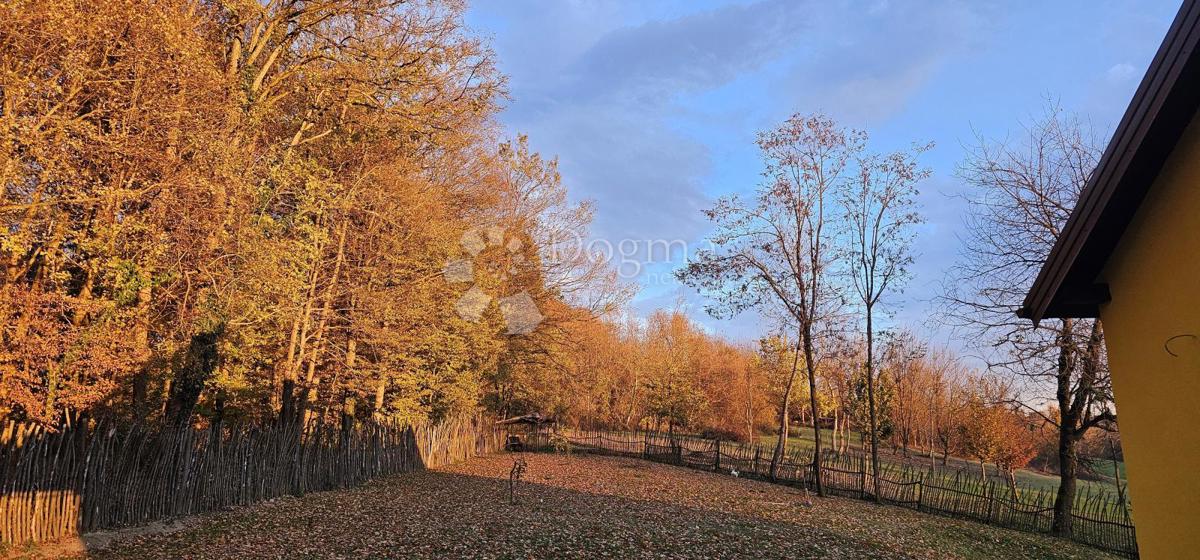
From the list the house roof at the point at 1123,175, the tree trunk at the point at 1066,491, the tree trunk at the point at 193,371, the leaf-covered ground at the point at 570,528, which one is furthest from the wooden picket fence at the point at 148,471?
the tree trunk at the point at 1066,491

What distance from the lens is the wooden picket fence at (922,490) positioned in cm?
1298

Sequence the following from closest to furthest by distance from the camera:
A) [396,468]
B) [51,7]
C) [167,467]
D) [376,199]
A: 1. [51,7]
2. [167,467]
3. [376,199]
4. [396,468]

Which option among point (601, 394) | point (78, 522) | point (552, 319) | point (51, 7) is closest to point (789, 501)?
point (552, 319)

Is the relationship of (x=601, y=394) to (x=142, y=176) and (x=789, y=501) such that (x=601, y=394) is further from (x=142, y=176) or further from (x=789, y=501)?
(x=142, y=176)

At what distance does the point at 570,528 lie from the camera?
1017cm

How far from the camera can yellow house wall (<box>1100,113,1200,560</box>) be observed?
3.67 metres

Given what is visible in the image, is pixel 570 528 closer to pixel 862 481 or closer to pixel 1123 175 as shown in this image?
pixel 1123 175

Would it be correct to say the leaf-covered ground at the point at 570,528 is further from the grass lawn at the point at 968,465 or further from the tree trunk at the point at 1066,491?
the grass lawn at the point at 968,465

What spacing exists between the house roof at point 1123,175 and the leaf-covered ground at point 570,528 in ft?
19.9

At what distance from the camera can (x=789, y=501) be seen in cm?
1566

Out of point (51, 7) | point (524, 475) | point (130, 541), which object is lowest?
point (524, 475)

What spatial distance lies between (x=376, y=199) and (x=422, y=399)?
30.0 ft

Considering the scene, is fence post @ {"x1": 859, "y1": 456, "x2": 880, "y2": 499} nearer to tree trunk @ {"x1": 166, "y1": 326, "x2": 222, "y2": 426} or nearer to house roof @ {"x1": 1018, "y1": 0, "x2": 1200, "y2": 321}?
house roof @ {"x1": 1018, "y1": 0, "x2": 1200, "y2": 321}

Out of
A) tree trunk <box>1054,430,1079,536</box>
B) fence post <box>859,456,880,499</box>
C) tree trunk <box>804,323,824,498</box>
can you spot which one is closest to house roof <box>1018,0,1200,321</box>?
tree trunk <box>1054,430,1079,536</box>
